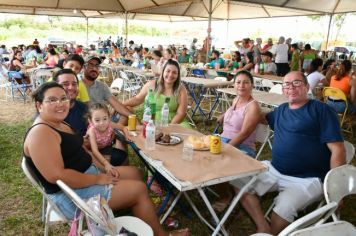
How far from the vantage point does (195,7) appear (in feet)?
51.9

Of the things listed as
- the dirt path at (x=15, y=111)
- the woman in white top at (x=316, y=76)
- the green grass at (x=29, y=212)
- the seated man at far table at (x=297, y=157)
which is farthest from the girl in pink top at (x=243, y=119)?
the dirt path at (x=15, y=111)

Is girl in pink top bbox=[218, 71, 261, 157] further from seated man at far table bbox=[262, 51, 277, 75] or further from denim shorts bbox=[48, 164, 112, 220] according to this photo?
seated man at far table bbox=[262, 51, 277, 75]

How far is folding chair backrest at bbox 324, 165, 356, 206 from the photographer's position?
1729 millimetres

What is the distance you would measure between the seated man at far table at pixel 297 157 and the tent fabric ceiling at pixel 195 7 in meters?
8.75

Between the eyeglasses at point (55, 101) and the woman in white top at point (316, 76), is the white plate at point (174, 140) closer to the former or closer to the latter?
the eyeglasses at point (55, 101)

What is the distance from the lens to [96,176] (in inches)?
79.1

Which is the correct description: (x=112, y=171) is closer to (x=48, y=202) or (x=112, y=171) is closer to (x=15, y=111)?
(x=48, y=202)

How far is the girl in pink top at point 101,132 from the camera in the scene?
2.55m

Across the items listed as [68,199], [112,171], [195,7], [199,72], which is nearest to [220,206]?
[112,171]

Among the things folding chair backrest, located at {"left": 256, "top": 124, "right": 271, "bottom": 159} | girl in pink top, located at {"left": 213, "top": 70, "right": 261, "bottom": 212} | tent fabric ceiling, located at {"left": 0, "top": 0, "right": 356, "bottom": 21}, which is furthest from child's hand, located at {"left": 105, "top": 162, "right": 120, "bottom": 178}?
tent fabric ceiling, located at {"left": 0, "top": 0, "right": 356, "bottom": 21}

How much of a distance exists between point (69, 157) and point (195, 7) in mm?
15174

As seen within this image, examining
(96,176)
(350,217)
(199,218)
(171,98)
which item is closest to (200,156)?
(96,176)

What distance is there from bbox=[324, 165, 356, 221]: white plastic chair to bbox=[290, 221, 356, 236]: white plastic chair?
0.41 metres

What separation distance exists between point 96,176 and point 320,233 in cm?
135
